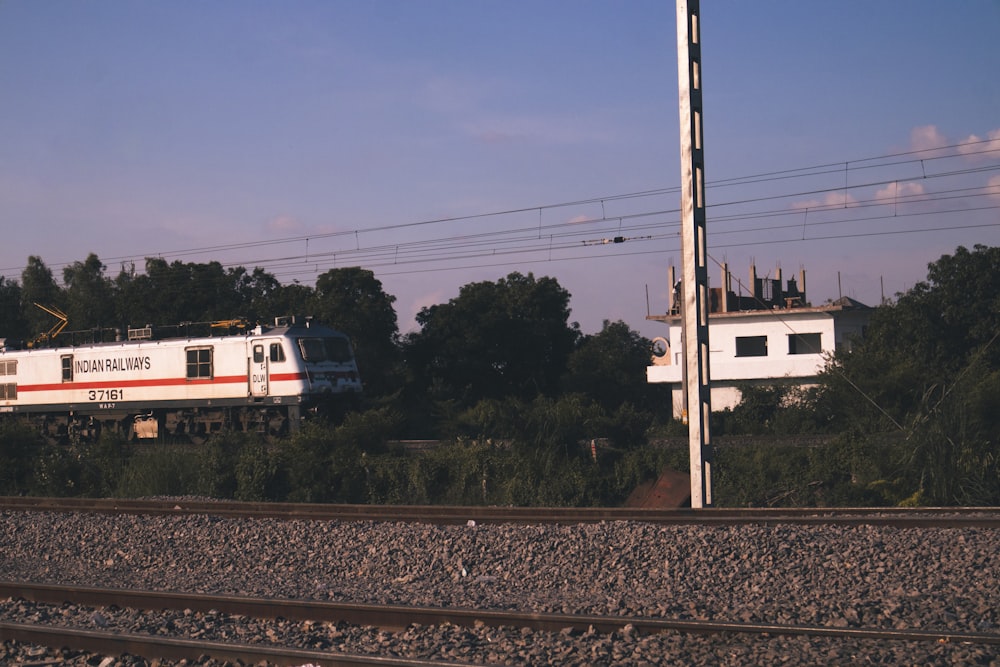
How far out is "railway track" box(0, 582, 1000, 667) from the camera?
627 centimetres

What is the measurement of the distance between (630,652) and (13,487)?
1804cm

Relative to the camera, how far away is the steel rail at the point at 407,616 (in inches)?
254

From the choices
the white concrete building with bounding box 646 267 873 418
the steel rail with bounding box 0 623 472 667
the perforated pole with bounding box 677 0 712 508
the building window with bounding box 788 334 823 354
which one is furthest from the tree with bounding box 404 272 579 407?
the steel rail with bounding box 0 623 472 667

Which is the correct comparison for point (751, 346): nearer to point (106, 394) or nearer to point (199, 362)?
point (199, 362)

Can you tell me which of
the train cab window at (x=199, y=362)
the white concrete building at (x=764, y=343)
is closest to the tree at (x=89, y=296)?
the train cab window at (x=199, y=362)

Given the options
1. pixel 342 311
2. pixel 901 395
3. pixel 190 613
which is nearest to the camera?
pixel 190 613

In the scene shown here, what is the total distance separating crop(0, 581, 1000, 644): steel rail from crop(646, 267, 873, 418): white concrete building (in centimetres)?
3528

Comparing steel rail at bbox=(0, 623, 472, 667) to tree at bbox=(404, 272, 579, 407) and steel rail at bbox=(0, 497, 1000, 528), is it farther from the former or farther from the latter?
tree at bbox=(404, 272, 579, 407)

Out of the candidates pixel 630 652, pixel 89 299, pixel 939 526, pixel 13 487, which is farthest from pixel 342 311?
pixel 630 652

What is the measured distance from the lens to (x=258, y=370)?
2589cm

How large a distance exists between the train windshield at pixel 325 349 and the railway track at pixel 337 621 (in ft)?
58.3

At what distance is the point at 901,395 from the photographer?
25.3 meters

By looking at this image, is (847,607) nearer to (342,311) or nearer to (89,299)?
(342,311)

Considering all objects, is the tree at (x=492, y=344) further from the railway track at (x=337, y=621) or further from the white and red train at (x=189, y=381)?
the railway track at (x=337, y=621)
